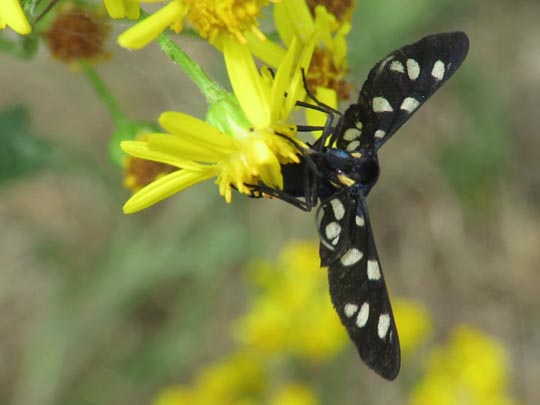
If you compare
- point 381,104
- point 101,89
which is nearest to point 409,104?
point 381,104

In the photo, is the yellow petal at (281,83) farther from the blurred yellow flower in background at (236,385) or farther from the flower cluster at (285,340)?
the blurred yellow flower in background at (236,385)

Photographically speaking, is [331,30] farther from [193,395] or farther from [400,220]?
[400,220]

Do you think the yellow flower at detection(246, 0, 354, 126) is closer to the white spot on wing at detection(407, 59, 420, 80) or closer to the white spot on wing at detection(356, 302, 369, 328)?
the white spot on wing at detection(407, 59, 420, 80)

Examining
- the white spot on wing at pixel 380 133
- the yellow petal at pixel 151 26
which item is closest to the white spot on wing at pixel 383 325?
the white spot on wing at pixel 380 133

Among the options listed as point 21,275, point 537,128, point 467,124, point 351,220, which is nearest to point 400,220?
point 467,124

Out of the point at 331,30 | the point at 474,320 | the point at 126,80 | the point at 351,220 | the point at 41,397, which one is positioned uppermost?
the point at 331,30

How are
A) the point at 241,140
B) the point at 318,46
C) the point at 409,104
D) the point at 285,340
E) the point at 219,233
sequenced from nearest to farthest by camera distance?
the point at 241,140, the point at 409,104, the point at 318,46, the point at 285,340, the point at 219,233

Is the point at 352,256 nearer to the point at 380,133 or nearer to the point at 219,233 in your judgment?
the point at 380,133
